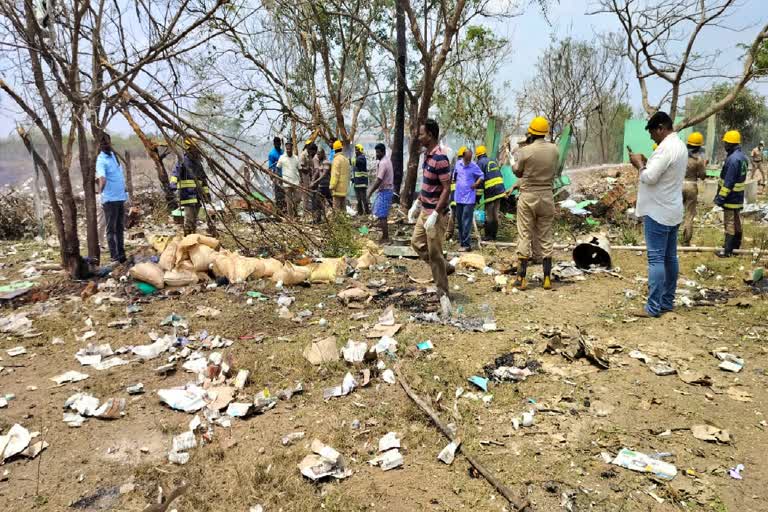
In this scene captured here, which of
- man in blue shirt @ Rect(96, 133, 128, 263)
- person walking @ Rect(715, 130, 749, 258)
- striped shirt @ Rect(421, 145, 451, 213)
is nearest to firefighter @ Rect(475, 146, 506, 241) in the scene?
person walking @ Rect(715, 130, 749, 258)

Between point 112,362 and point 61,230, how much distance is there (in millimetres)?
2573

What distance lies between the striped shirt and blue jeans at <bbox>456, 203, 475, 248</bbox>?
9.34 feet

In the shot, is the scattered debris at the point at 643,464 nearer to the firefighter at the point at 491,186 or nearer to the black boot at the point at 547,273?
the black boot at the point at 547,273

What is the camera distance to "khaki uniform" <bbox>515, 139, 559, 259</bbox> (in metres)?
4.91

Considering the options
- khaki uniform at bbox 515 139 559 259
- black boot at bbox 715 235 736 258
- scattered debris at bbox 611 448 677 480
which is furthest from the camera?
black boot at bbox 715 235 736 258

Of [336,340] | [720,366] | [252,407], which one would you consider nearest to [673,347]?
[720,366]

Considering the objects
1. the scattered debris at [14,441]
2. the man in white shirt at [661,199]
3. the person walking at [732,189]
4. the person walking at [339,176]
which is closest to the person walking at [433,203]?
the man in white shirt at [661,199]

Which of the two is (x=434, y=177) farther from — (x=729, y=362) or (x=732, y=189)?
(x=732, y=189)

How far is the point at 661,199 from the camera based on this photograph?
399 cm

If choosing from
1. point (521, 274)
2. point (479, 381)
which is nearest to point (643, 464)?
point (479, 381)

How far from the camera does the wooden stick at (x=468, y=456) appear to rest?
7.25 ft

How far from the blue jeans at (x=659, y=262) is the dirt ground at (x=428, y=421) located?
18 centimetres

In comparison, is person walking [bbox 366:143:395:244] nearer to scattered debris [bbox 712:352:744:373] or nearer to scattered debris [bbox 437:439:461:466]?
scattered debris [bbox 712:352:744:373]

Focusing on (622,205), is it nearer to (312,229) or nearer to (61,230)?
(312,229)
